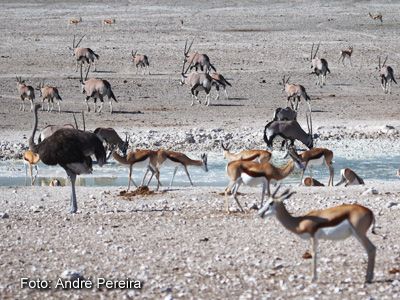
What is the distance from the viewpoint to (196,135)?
17.9 m

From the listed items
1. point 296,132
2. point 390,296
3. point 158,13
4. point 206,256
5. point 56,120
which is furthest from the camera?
point 158,13

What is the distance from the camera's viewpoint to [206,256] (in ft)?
25.1

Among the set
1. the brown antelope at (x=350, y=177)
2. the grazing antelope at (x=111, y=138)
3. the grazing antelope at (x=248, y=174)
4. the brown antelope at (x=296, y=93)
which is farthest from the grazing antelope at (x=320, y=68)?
the grazing antelope at (x=248, y=174)

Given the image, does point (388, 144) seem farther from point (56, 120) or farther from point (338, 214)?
point (338, 214)

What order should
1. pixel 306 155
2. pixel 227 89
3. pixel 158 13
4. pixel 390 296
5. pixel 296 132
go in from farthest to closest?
pixel 158 13 → pixel 227 89 → pixel 296 132 → pixel 306 155 → pixel 390 296

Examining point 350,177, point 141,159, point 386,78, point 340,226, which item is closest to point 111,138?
point 141,159

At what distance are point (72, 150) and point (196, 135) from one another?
319 inches

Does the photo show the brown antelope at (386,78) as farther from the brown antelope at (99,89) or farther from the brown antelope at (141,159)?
the brown antelope at (141,159)

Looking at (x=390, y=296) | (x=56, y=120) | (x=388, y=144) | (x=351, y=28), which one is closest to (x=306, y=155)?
(x=388, y=144)

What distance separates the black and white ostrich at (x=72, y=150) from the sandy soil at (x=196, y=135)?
0.64m

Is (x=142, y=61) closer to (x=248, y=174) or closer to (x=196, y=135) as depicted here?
(x=196, y=135)

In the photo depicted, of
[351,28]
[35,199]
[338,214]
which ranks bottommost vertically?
[35,199]

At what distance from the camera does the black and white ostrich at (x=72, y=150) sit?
9977 millimetres

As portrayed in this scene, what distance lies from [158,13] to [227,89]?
1073 inches
